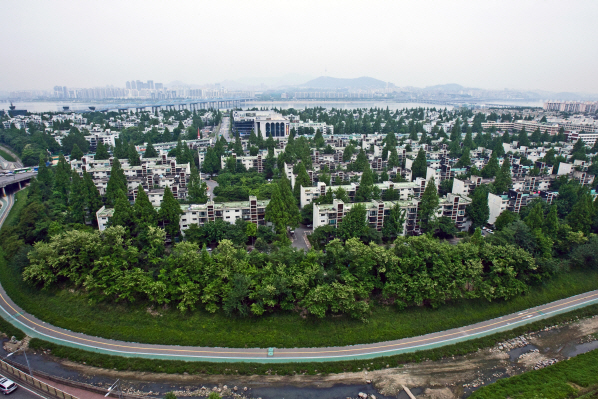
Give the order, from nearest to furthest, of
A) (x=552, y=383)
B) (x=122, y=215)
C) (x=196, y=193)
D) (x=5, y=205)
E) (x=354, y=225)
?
(x=552, y=383) → (x=122, y=215) → (x=354, y=225) → (x=196, y=193) → (x=5, y=205)

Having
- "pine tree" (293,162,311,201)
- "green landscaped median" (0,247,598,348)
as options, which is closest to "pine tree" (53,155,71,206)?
"green landscaped median" (0,247,598,348)

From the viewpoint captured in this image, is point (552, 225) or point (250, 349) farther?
point (552, 225)

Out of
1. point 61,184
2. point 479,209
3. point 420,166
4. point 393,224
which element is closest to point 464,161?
point 420,166

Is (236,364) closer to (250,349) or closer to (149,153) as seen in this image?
(250,349)

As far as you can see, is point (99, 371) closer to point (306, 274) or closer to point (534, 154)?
point (306, 274)

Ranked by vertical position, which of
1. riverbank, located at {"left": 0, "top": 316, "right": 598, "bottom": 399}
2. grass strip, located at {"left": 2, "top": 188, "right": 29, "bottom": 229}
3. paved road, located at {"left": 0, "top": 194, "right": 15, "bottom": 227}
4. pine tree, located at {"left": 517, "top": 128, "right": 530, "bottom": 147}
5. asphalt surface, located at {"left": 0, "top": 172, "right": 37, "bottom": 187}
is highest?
pine tree, located at {"left": 517, "top": 128, "right": 530, "bottom": 147}

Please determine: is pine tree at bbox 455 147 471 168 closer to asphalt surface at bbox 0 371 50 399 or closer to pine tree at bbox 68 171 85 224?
pine tree at bbox 68 171 85 224
